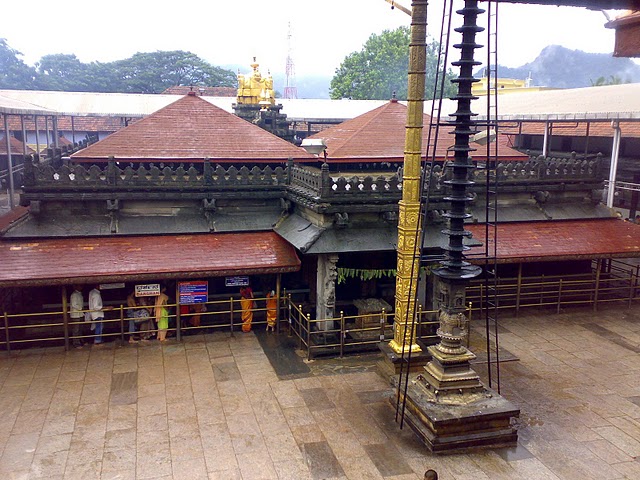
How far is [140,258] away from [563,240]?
43.4 ft

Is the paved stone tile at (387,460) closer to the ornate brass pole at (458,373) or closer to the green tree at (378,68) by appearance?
the ornate brass pole at (458,373)

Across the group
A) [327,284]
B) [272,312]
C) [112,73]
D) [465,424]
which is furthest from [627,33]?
[112,73]

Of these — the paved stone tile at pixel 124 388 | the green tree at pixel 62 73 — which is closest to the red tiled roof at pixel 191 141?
the paved stone tile at pixel 124 388

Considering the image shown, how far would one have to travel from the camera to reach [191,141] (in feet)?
63.0

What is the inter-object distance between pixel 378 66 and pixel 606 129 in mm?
34781

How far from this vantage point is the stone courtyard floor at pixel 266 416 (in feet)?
33.7

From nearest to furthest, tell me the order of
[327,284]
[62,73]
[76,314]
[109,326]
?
[76,314]
[327,284]
[109,326]
[62,73]

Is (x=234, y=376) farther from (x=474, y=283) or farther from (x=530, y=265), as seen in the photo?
(x=530, y=265)

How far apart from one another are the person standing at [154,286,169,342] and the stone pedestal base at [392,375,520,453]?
25.7ft

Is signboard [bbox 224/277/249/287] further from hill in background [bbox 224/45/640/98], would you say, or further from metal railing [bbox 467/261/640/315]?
hill in background [bbox 224/45/640/98]

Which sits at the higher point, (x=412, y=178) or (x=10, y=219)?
(x=412, y=178)

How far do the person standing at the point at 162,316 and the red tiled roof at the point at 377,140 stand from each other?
24.5 ft

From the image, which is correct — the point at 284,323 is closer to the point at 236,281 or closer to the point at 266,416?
the point at 236,281

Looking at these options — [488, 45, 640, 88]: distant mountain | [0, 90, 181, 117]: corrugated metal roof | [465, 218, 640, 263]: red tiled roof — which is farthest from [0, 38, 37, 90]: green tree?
[488, 45, 640, 88]: distant mountain
